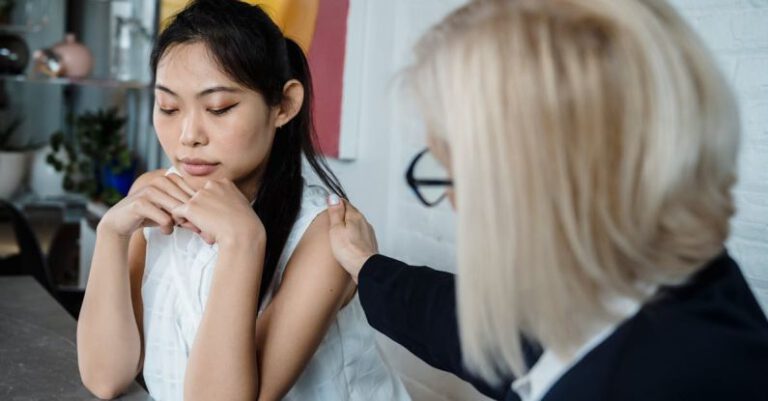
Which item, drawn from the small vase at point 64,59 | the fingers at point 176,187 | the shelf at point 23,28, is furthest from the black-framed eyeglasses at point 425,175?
the shelf at point 23,28

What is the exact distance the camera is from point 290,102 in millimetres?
1189

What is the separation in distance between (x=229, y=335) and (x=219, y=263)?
0.27 feet

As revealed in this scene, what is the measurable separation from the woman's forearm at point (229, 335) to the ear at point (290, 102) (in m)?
0.19

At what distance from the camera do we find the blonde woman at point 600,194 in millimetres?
637

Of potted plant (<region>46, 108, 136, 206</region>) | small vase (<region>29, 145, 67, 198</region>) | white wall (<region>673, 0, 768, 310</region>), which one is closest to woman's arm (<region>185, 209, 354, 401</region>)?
white wall (<region>673, 0, 768, 310</region>)

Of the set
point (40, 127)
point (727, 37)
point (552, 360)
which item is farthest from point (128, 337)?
point (40, 127)

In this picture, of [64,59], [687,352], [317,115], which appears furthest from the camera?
[64,59]

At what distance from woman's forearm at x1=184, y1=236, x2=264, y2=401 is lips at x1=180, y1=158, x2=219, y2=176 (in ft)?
0.37

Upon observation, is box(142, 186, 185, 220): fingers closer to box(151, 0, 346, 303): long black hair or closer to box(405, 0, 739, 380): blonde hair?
box(151, 0, 346, 303): long black hair

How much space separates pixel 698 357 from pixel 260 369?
589 mm

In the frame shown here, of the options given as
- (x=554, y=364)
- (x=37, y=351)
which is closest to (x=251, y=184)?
(x=37, y=351)

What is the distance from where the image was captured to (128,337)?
3.87ft

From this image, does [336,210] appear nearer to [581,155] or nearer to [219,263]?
[219,263]

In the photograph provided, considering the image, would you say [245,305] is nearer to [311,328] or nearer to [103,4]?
[311,328]
